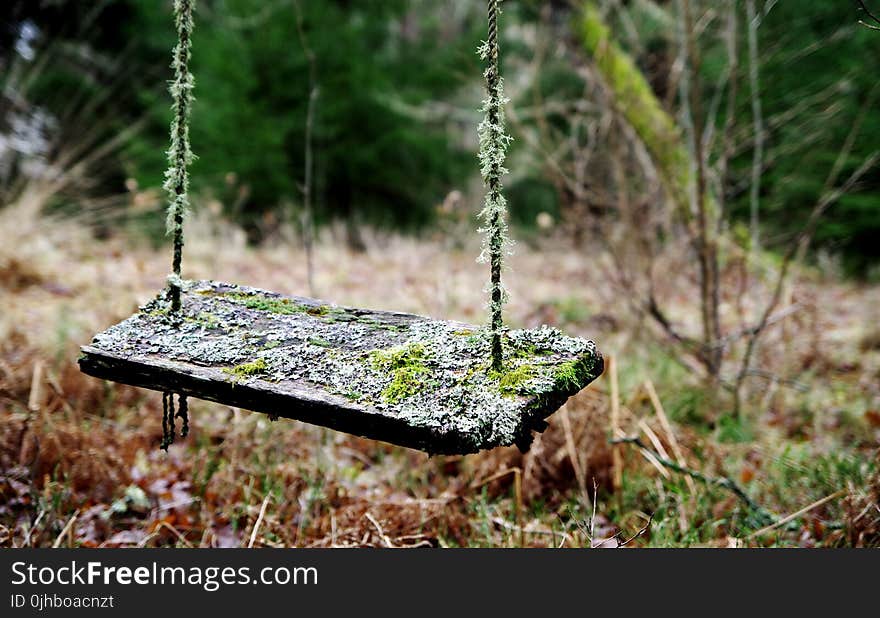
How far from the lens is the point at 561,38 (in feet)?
16.6

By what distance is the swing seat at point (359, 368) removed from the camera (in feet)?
3.73

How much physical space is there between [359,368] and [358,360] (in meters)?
0.04

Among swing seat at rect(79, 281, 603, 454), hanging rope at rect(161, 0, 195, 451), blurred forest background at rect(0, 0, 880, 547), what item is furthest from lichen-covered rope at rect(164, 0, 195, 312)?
blurred forest background at rect(0, 0, 880, 547)

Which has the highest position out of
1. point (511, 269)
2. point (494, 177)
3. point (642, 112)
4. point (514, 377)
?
point (642, 112)

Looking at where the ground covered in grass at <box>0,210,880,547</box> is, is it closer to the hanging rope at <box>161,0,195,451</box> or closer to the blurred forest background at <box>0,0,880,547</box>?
the blurred forest background at <box>0,0,880,547</box>

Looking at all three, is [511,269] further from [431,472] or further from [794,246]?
[794,246]

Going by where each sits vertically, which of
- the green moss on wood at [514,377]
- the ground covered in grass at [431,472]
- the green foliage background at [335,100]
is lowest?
the ground covered in grass at [431,472]

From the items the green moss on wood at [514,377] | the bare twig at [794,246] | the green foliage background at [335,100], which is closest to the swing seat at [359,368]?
the green moss on wood at [514,377]

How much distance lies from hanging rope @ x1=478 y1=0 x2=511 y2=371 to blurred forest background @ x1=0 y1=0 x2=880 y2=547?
33.4 inches

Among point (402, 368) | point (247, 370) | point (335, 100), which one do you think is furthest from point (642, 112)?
point (335, 100)

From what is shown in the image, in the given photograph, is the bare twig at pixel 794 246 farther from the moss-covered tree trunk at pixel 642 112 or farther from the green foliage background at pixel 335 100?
the green foliage background at pixel 335 100

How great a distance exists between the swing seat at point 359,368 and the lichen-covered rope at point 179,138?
125 millimetres

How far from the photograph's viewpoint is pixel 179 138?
149cm

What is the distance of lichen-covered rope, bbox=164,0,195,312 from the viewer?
57.6 inches
